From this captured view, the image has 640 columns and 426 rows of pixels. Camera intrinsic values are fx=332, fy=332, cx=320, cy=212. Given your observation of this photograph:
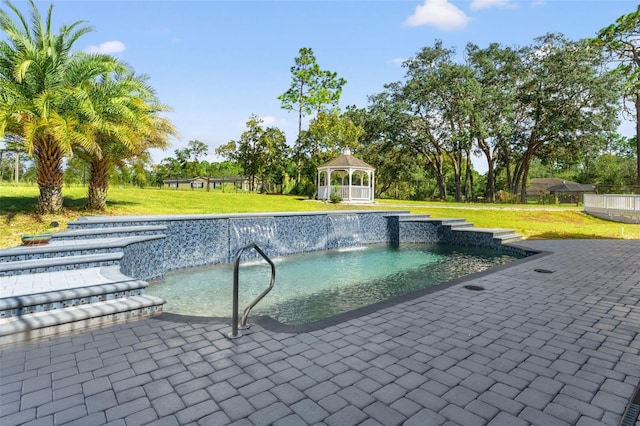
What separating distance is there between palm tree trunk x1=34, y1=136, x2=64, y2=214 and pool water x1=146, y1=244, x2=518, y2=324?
13.9 ft

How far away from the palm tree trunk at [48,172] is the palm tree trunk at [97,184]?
1.29 m

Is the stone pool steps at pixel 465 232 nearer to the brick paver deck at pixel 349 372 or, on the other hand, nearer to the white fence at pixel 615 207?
the brick paver deck at pixel 349 372

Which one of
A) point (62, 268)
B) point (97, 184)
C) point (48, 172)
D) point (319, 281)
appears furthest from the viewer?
point (97, 184)

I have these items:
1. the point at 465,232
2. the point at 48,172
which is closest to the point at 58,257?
the point at 48,172

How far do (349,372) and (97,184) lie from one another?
10.8 meters

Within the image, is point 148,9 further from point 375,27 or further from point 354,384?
point 354,384

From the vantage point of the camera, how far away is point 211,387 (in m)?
2.61

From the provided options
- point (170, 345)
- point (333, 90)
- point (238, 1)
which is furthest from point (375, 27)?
point (333, 90)

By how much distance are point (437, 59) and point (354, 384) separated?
33.5 m

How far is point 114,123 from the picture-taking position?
31.6 feet

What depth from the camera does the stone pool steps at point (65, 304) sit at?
11.6 feet

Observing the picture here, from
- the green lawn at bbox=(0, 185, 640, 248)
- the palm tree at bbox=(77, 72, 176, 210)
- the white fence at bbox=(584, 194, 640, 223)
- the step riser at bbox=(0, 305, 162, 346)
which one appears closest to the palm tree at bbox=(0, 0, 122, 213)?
the palm tree at bbox=(77, 72, 176, 210)

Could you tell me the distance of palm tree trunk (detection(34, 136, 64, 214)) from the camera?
29.2 feet

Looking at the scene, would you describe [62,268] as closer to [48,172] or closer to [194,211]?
[48,172]
